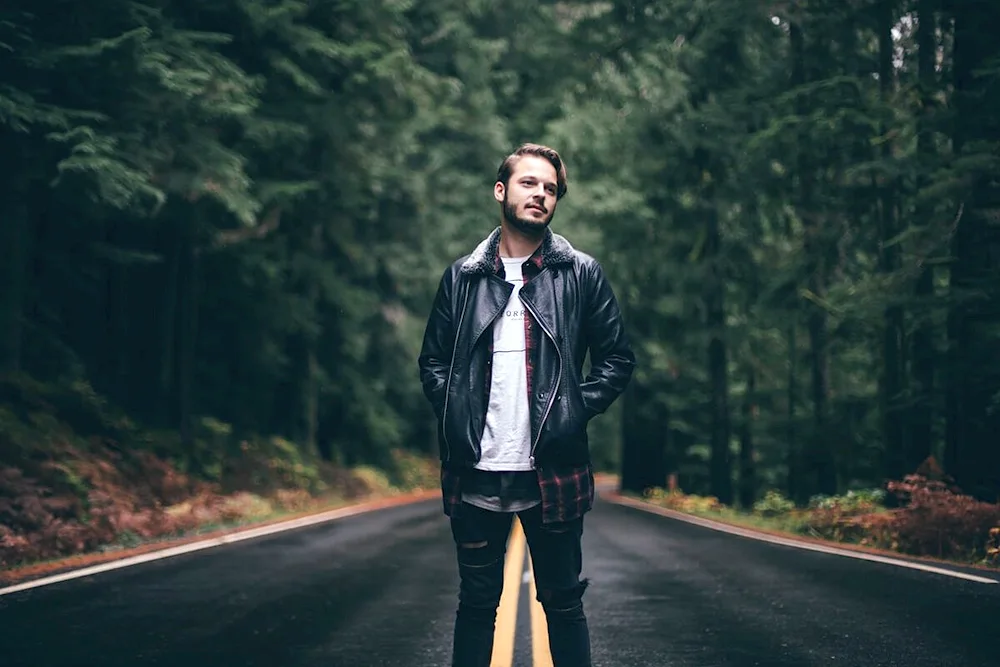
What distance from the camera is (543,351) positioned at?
4.70m

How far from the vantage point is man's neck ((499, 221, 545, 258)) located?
16.0 ft

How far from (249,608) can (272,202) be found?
48.4 ft

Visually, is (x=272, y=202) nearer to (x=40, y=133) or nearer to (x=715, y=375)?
(x=40, y=133)

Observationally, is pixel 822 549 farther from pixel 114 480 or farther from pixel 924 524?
pixel 114 480

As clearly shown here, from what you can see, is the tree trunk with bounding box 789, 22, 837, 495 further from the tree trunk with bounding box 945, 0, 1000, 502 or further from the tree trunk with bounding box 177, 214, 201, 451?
the tree trunk with bounding box 177, 214, 201, 451

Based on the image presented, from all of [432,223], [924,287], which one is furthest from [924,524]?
[432,223]

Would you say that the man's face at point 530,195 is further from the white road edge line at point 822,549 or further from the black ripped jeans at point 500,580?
the white road edge line at point 822,549

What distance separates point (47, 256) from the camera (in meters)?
19.1

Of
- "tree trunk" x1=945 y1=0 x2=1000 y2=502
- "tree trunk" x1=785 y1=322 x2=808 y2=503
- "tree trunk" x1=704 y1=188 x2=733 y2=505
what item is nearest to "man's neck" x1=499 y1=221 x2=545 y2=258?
"tree trunk" x1=945 y1=0 x2=1000 y2=502

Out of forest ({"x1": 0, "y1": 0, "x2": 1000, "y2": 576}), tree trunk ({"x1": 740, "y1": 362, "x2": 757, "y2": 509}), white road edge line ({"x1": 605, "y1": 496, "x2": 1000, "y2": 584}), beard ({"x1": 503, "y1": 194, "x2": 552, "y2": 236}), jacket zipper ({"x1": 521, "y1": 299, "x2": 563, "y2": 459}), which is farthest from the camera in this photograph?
tree trunk ({"x1": 740, "y1": 362, "x2": 757, "y2": 509})

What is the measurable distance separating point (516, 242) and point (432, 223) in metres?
28.3

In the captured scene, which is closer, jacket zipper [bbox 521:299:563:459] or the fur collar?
jacket zipper [bbox 521:299:563:459]

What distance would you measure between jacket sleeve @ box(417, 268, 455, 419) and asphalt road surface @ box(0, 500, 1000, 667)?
2.48 m

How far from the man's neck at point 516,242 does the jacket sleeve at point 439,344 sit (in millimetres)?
264
